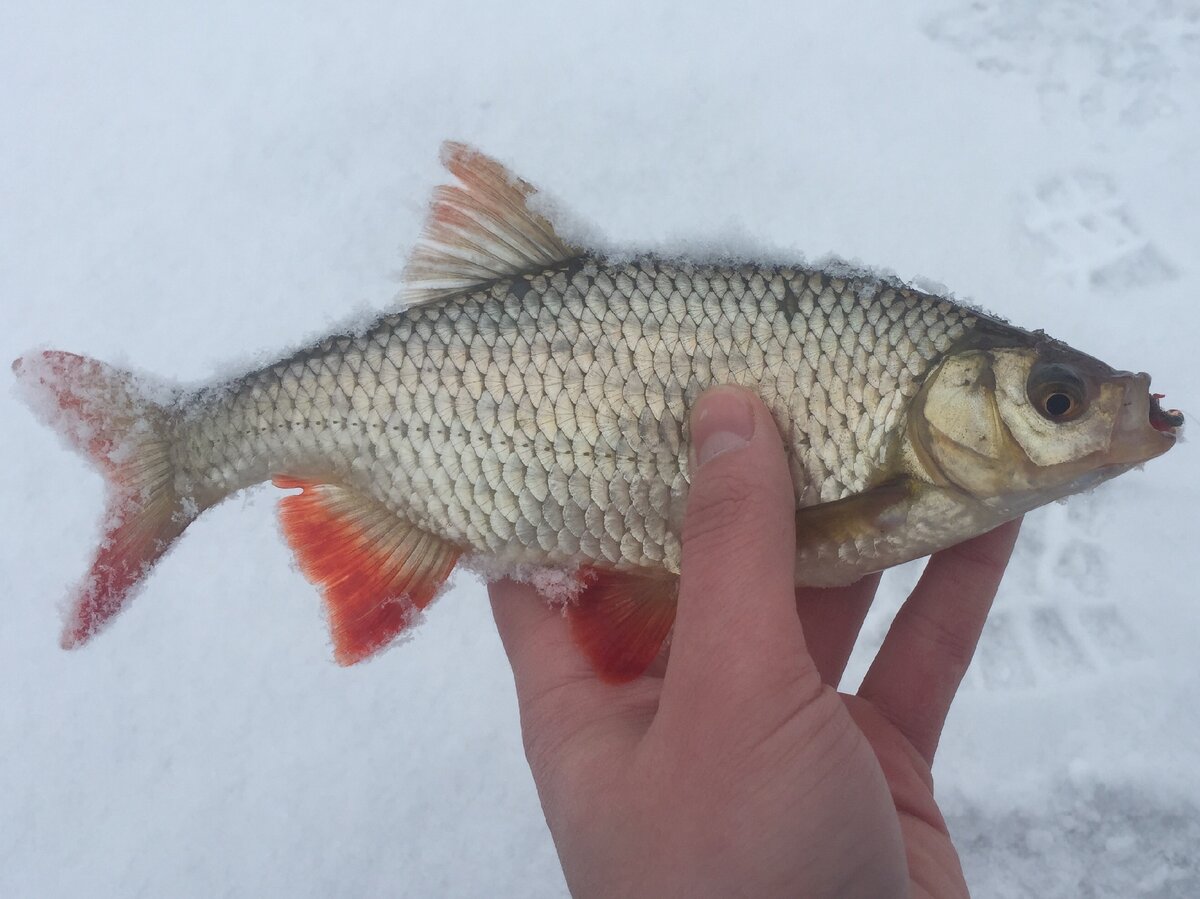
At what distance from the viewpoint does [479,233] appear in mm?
1674

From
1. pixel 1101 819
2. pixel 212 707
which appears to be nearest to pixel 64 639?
pixel 212 707

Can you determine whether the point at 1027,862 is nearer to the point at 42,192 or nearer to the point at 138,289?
the point at 138,289

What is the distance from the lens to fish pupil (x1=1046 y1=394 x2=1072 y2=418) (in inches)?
57.7

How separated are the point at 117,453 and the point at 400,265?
1.39 meters

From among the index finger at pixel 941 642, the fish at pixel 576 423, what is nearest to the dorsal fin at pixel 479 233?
the fish at pixel 576 423

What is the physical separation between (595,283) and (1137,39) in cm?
288

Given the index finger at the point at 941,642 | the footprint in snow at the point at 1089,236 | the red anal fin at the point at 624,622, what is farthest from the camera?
the footprint in snow at the point at 1089,236

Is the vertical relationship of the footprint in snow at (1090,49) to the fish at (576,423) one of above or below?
above

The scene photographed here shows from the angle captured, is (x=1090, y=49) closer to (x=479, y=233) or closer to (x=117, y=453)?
(x=479, y=233)

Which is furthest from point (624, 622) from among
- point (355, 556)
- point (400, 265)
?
point (400, 265)

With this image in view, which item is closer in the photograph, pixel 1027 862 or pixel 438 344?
pixel 438 344

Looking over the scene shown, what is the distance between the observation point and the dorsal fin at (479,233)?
5.45ft

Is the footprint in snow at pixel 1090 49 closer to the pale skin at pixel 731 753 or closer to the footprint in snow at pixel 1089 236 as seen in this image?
the footprint in snow at pixel 1089 236

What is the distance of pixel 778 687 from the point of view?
119cm
